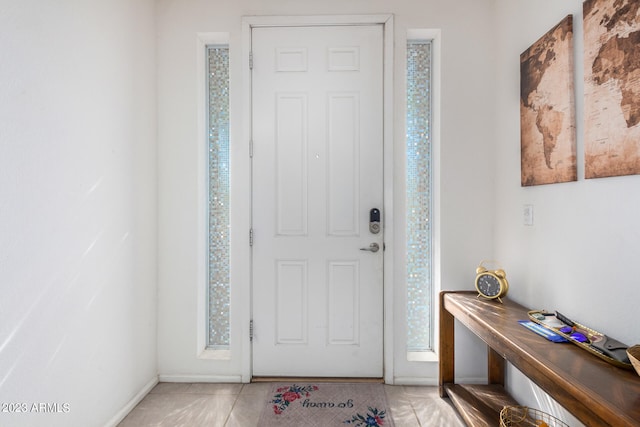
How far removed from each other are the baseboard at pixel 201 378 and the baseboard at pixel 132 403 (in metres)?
0.08

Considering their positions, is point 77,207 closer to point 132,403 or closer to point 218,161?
point 218,161

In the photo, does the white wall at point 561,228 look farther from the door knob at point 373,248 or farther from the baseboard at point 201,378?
the baseboard at point 201,378

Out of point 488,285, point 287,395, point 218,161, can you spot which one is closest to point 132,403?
point 287,395

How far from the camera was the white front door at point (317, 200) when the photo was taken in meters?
2.13

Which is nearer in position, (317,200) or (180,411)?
(180,411)

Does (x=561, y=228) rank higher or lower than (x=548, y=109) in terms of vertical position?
lower

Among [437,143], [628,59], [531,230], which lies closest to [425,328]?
[531,230]

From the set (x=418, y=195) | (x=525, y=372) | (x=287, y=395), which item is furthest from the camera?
(x=418, y=195)

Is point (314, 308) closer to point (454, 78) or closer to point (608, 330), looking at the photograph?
point (608, 330)

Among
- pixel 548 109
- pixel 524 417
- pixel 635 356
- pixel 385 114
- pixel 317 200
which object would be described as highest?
pixel 385 114

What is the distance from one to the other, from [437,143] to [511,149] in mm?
428

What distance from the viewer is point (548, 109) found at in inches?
60.9

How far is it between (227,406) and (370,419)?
0.82 metres

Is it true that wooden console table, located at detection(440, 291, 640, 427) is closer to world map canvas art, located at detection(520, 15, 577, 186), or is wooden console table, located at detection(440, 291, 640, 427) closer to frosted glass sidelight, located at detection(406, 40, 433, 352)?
frosted glass sidelight, located at detection(406, 40, 433, 352)
